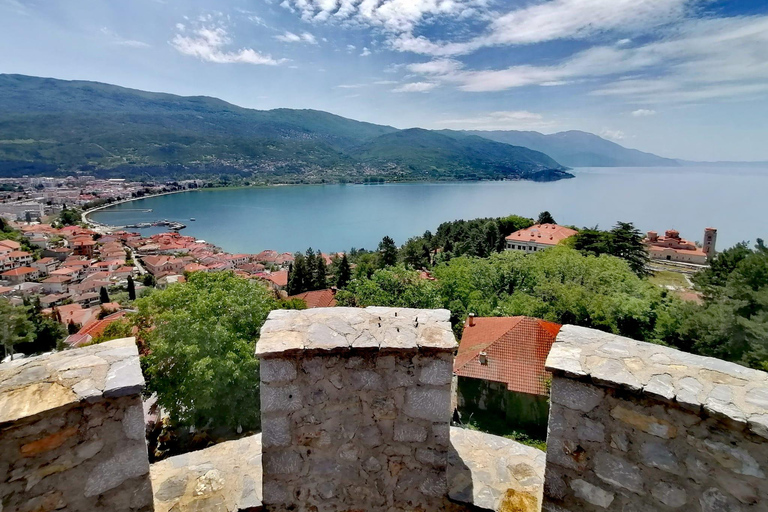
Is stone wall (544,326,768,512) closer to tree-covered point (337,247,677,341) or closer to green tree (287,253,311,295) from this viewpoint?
tree-covered point (337,247,677,341)

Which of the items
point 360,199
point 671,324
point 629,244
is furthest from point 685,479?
point 360,199

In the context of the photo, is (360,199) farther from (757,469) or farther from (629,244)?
(757,469)

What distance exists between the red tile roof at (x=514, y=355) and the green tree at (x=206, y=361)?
6648 mm

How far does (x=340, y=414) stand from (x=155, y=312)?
902cm

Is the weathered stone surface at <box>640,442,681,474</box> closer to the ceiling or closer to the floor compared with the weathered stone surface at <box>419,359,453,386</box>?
closer to the floor

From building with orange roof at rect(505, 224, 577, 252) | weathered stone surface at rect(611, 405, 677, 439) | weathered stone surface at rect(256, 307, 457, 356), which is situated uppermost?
weathered stone surface at rect(256, 307, 457, 356)

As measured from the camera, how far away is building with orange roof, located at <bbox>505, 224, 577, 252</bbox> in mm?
48438

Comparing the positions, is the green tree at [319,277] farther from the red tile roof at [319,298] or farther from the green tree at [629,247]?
the green tree at [629,247]

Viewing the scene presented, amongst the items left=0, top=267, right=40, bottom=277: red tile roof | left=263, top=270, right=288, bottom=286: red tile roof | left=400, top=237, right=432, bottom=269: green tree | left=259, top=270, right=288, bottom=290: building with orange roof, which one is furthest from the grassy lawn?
left=0, top=267, right=40, bottom=277: red tile roof

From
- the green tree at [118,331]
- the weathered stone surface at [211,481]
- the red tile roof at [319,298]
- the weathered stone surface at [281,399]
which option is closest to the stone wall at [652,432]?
the weathered stone surface at [281,399]

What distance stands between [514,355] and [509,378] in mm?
798

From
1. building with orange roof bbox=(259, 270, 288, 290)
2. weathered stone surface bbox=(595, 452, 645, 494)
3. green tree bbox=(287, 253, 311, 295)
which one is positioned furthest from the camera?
building with orange roof bbox=(259, 270, 288, 290)

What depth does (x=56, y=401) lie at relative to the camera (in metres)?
2.05

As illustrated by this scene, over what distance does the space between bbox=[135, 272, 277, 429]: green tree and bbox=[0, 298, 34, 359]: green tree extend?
23209 mm
